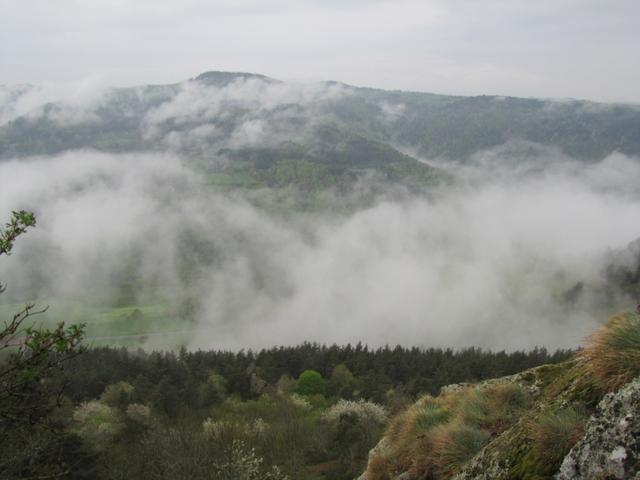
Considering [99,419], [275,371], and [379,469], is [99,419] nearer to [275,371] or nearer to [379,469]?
[275,371]

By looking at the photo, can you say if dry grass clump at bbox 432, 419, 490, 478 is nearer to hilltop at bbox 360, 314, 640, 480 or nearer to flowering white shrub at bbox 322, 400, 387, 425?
hilltop at bbox 360, 314, 640, 480

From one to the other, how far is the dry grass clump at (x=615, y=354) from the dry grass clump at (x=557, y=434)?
71cm

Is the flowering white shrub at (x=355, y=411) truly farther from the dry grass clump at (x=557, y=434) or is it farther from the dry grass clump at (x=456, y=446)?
the dry grass clump at (x=557, y=434)

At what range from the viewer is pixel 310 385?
9431 centimetres

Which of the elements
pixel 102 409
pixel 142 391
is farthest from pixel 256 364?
pixel 102 409

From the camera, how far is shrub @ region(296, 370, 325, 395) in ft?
307

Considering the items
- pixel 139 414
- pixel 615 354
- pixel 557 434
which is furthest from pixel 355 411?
pixel 615 354

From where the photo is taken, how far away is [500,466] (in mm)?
8375

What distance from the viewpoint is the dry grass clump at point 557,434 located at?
7.28 meters

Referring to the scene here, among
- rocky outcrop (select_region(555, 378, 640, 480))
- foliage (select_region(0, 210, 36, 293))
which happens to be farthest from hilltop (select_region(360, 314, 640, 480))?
foliage (select_region(0, 210, 36, 293))

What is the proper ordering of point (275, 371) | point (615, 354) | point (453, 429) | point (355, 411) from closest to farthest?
point (615, 354)
point (453, 429)
point (355, 411)
point (275, 371)

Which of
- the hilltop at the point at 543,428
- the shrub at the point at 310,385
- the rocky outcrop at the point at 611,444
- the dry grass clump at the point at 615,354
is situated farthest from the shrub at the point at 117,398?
the rocky outcrop at the point at 611,444

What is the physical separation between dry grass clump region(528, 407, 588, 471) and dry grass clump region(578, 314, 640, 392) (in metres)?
0.71

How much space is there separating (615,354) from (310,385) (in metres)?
90.9
